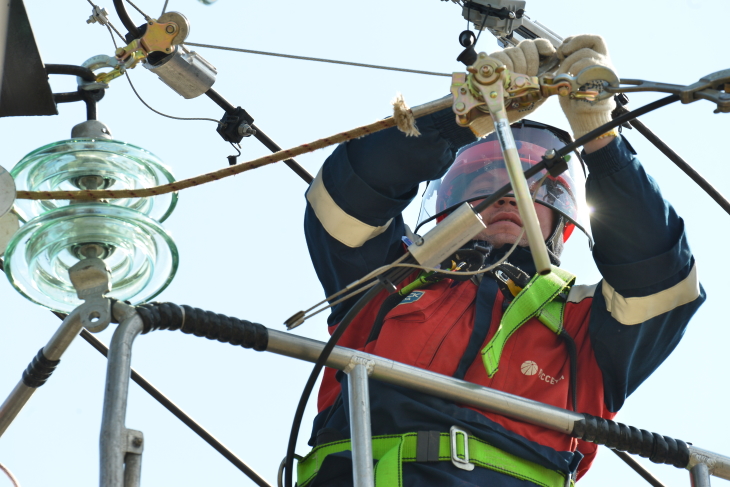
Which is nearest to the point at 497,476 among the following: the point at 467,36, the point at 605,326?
the point at 605,326

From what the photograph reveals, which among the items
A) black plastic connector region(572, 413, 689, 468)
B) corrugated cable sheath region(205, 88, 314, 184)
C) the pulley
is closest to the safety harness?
black plastic connector region(572, 413, 689, 468)

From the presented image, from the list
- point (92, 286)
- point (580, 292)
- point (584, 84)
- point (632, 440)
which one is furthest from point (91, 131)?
point (580, 292)

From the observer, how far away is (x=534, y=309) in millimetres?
3748

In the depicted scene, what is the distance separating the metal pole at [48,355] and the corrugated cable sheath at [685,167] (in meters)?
2.91

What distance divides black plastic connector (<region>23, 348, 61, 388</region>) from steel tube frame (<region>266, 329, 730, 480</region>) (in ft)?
1.90

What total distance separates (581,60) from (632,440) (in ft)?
3.42

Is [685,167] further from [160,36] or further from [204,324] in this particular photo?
[204,324]

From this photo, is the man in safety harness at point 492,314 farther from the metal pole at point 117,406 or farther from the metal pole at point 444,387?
the metal pole at point 117,406

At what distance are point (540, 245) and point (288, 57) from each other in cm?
199

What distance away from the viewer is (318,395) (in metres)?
4.00

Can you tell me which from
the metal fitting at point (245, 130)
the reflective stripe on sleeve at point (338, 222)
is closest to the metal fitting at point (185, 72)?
the metal fitting at point (245, 130)

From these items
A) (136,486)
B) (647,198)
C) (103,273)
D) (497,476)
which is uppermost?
(647,198)

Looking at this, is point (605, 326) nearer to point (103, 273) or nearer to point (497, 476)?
point (497, 476)

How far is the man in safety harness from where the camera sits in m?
3.32
